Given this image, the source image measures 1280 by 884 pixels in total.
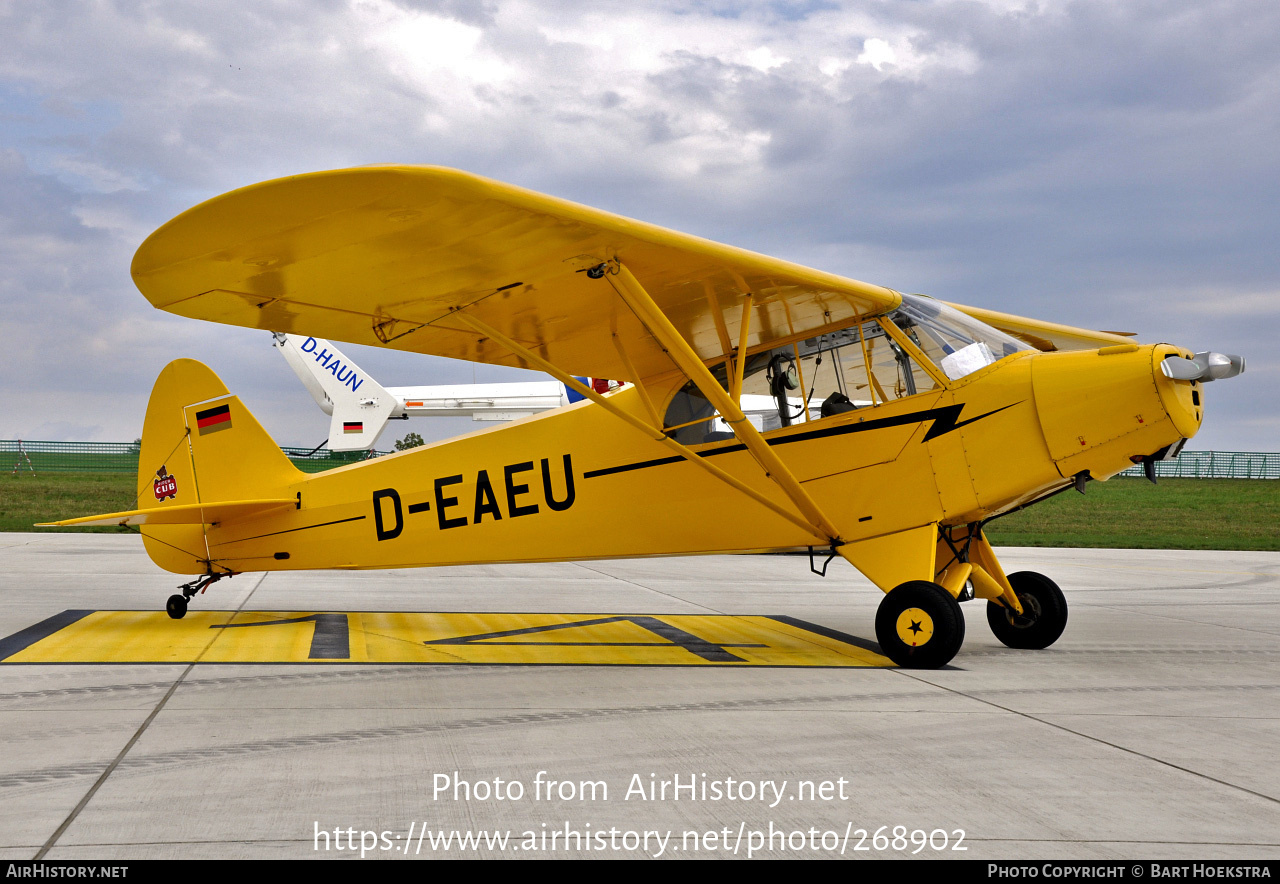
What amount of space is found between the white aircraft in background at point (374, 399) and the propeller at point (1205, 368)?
33533 millimetres

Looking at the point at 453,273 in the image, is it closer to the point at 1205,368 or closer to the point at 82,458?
the point at 1205,368

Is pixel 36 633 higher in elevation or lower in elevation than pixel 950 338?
lower

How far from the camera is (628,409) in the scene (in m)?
7.51

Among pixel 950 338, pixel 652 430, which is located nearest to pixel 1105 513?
pixel 950 338

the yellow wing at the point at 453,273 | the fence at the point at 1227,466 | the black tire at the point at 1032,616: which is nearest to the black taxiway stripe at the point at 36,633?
the yellow wing at the point at 453,273

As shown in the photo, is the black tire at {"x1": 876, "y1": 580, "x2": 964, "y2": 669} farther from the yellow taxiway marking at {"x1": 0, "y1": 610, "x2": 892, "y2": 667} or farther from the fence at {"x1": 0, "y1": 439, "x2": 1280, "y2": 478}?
the fence at {"x1": 0, "y1": 439, "x2": 1280, "y2": 478}

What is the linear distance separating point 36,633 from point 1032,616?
768 cm

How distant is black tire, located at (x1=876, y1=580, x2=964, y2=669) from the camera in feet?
19.6

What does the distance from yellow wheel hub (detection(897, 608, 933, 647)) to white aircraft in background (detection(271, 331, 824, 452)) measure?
108 ft

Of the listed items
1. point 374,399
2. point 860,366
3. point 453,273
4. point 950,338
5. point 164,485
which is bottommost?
point 164,485

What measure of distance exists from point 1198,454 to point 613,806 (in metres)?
64.7
